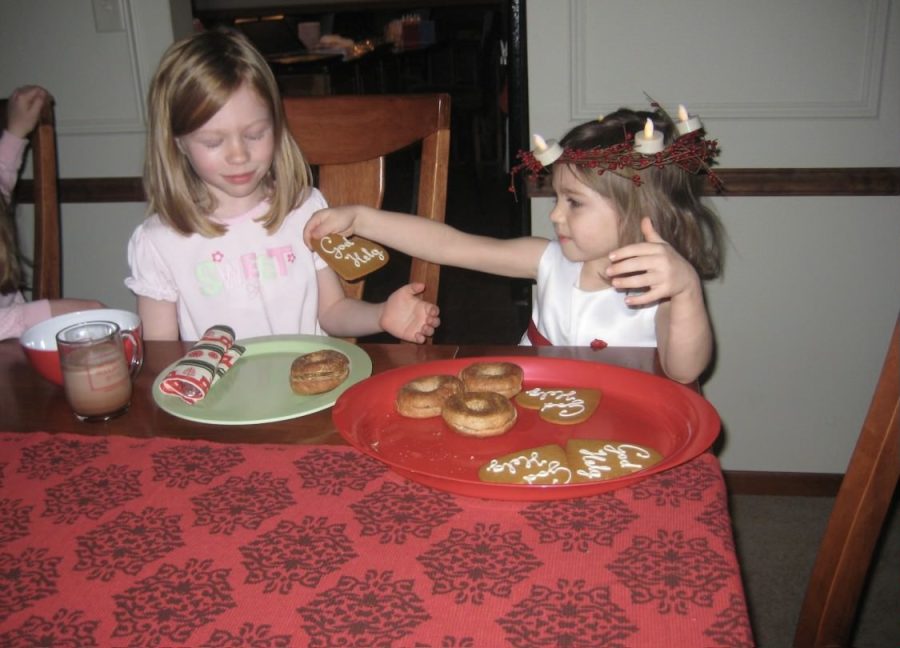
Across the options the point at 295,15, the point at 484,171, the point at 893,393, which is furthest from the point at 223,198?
the point at 295,15

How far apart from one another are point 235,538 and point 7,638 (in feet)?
0.65

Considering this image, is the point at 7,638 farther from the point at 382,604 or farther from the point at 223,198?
the point at 223,198

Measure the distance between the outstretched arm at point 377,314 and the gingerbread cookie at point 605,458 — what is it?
0.45m

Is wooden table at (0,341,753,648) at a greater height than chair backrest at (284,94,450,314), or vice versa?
chair backrest at (284,94,450,314)

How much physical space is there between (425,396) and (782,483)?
5.82ft

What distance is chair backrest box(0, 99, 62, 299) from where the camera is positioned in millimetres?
1620

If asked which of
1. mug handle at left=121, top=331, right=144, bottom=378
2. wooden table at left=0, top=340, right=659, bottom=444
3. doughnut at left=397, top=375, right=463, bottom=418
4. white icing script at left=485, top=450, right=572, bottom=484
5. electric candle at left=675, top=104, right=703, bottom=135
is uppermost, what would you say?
electric candle at left=675, top=104, right=703, bottom=135

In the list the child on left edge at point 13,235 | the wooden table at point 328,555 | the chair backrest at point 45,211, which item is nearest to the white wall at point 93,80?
the child on left edge at point 13,235

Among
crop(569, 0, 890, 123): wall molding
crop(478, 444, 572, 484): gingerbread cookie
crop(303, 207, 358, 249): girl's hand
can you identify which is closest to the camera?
crop(478, 444, 572, 484): gingerbread cookie

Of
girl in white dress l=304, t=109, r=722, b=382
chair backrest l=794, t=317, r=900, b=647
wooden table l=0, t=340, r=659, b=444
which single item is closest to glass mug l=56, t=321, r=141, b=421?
wooden table l=0, t=340, r=659, b=444

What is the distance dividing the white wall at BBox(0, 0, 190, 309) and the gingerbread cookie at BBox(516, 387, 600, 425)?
1854 mm

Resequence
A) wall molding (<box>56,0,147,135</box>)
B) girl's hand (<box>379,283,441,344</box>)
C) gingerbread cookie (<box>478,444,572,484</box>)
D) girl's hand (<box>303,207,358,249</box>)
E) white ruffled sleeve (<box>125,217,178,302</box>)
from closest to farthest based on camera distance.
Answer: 1. gingerbread cookie (<box>478,444,572,484</box>)
2. girl's hand (<box>379,283,441,344</box>)
3. girl's hand (<box>303,207,358,249</box>)
4. white ruffled sleeve (<box>125,217,178,302</box>)
5. wall molding (<box>56,0,147,135</box>)

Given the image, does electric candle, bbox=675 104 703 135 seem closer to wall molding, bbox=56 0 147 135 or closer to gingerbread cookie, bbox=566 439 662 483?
gingerbread cookie, bbox=566 439 662 483

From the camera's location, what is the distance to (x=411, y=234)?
1434 mm
